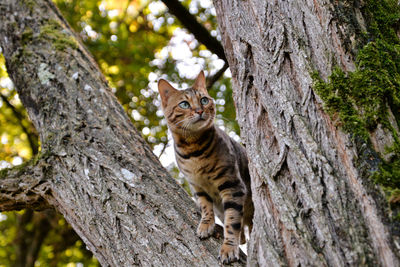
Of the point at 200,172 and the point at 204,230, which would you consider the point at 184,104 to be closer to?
the point at 200,172

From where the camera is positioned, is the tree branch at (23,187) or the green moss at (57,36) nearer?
the tree branch at (23,187)

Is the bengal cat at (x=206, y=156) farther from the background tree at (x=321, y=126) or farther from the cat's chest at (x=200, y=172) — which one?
the background tree at (x=321, y=126)

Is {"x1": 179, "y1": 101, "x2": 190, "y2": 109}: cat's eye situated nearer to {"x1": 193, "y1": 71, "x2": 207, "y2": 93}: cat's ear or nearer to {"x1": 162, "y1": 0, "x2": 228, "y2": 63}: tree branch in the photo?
{"x1": 193, "y1": 71, "x2": 207, "y2": 93}: cat's ear

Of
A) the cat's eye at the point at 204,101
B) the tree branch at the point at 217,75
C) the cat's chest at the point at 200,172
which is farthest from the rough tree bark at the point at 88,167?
the tree branch at the point at 217,75

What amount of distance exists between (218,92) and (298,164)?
3.62m

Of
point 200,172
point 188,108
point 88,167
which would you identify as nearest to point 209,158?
point 200,172

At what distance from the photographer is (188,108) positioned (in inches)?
145

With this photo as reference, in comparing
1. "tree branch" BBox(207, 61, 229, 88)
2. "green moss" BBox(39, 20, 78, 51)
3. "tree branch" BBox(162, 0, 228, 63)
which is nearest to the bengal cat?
"tree branch" BBox(162, 0, 228, 63)

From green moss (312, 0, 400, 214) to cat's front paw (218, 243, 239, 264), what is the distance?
103 cm

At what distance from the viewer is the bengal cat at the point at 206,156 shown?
322cm

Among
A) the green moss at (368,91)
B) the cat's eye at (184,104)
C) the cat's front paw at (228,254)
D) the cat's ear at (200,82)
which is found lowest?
Answer: the cat's front paw at (228,254)

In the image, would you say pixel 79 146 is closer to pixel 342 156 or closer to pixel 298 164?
pixel 298 164

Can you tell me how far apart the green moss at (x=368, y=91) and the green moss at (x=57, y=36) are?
2.59m

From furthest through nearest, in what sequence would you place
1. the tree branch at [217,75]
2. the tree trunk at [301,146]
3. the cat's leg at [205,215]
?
the tree branch at [217,75] < the cat's leg at [205,215] < the tree trunk at [301,146]
